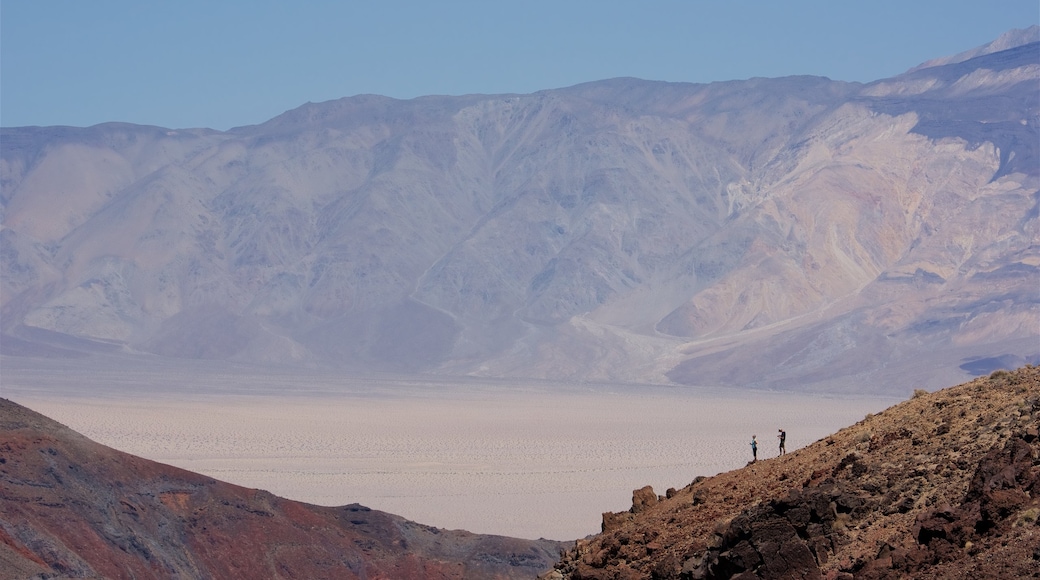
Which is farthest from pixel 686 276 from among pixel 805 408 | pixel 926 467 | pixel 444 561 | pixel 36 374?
pixel 926 467

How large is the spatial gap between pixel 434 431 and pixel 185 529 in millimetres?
65669

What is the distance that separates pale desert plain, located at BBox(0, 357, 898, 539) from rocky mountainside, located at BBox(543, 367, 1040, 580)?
46.8m

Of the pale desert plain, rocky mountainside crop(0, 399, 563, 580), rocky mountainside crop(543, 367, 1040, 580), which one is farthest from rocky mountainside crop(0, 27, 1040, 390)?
rocky mountainside crop(543, 367, 1040, 580)

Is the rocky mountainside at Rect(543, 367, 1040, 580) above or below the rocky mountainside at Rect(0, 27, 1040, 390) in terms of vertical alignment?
below

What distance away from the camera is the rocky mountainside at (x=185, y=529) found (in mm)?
40438

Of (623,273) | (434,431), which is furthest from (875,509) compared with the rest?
(623,273)

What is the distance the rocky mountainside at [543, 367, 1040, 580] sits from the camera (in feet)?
43.6

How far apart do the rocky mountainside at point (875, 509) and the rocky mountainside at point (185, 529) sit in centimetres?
2357

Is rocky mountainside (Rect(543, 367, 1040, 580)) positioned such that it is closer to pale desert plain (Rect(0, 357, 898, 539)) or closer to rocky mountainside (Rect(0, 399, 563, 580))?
rocky mountainside (Rect(0, 399, 563, 580))

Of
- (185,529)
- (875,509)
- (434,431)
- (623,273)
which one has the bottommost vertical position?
→ (875,509)

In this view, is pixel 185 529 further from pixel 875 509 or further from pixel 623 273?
pixel 623 273

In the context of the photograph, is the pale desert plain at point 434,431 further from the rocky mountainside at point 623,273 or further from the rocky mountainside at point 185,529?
the rocky mountainside at point 185,529

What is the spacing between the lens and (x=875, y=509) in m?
15.2

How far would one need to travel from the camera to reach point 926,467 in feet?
51.0
